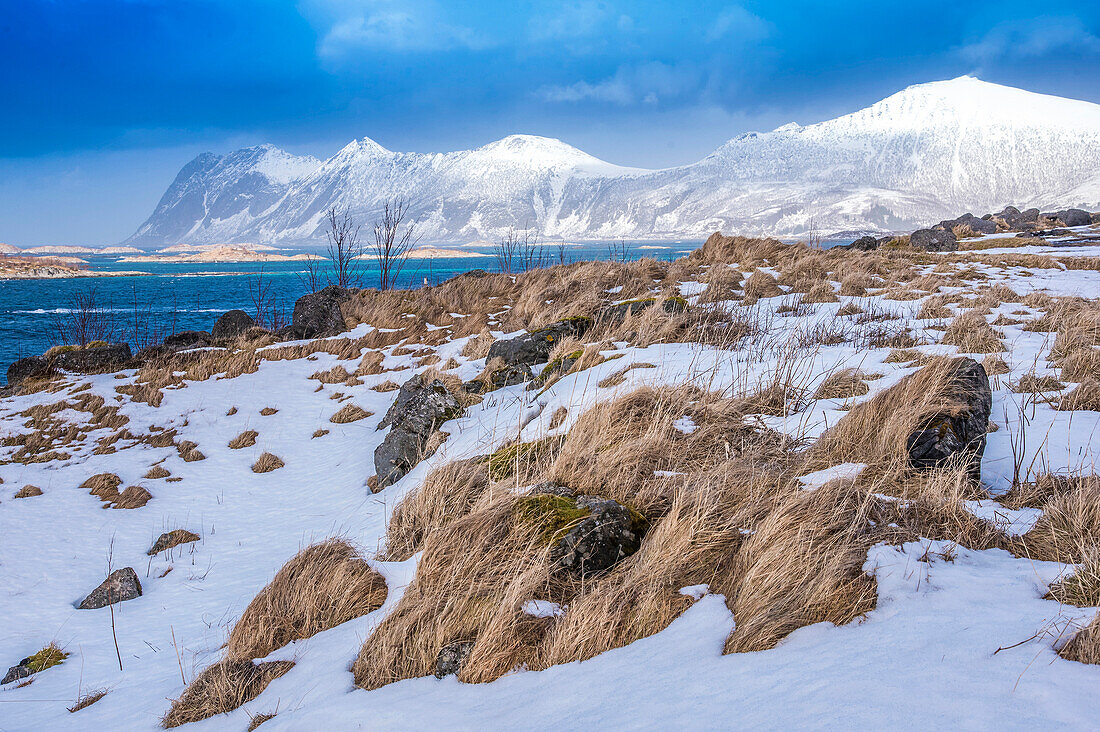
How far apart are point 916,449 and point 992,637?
2.01 metres

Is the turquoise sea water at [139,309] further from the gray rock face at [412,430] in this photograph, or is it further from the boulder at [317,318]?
the gray rock face at [412,430]

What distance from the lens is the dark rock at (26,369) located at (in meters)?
10.9

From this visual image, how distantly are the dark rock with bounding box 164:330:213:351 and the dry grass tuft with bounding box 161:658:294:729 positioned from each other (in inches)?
468

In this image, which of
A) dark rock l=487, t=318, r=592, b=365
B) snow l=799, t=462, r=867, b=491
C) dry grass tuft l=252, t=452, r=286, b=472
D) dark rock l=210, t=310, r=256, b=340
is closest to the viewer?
snow l=799, t=462, r=867, b=491

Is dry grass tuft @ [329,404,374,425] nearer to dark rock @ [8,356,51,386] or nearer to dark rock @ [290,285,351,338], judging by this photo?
dark rock @ [290,285,351,338]

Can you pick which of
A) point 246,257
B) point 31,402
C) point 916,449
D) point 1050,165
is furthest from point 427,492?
point 1050,165

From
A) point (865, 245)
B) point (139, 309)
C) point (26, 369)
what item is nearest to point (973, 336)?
point (865, 245)

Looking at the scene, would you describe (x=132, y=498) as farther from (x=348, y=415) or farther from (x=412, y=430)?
(x=412, y=430)

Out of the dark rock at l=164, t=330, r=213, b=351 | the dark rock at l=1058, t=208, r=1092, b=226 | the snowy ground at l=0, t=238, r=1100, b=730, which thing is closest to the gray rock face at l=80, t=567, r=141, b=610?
the snowy ground at l=0, t=238, r=1100, b=730

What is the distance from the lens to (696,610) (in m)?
2.63

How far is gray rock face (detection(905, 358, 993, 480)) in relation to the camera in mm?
3623

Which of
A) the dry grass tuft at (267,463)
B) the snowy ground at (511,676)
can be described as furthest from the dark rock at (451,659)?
the dry grass tuft at (267,463)

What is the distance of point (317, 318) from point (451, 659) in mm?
12057

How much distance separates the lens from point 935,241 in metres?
21.1
